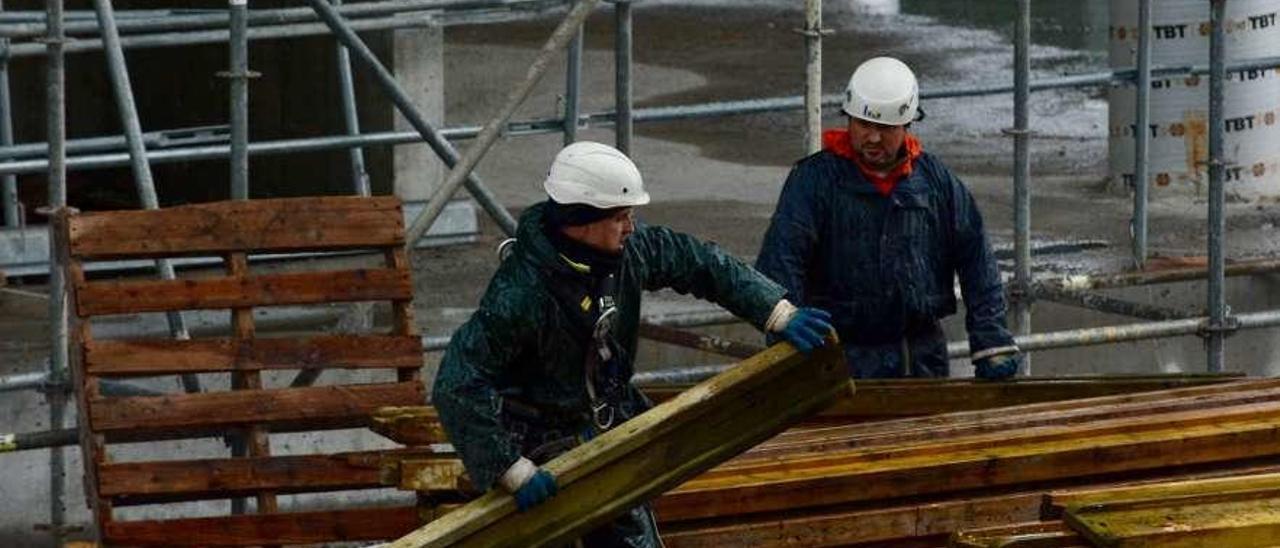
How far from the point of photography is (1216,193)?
1081cm

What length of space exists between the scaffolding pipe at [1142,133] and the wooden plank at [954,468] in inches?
140

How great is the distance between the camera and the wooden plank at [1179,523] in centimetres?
667

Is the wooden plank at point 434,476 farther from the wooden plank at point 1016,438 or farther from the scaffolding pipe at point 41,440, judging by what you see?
the scaffolding pipe at point 41,440

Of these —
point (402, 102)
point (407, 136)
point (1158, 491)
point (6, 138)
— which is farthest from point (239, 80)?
point (1158, 491)

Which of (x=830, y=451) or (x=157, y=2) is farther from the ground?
(x=157, y=2)

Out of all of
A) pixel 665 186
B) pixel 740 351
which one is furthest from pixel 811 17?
pixel 665 186

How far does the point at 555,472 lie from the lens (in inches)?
277

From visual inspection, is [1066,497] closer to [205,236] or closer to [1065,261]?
[205,236]

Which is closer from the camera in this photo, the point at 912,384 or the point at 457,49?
the point at 912,384

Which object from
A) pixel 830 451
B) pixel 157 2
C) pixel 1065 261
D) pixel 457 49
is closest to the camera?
pixel 830 451

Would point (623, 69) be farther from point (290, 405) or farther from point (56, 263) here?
point (56, 263)

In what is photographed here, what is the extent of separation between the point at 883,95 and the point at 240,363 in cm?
242

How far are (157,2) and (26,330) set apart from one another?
4.62 metres

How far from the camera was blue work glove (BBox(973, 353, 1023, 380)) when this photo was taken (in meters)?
8.94
